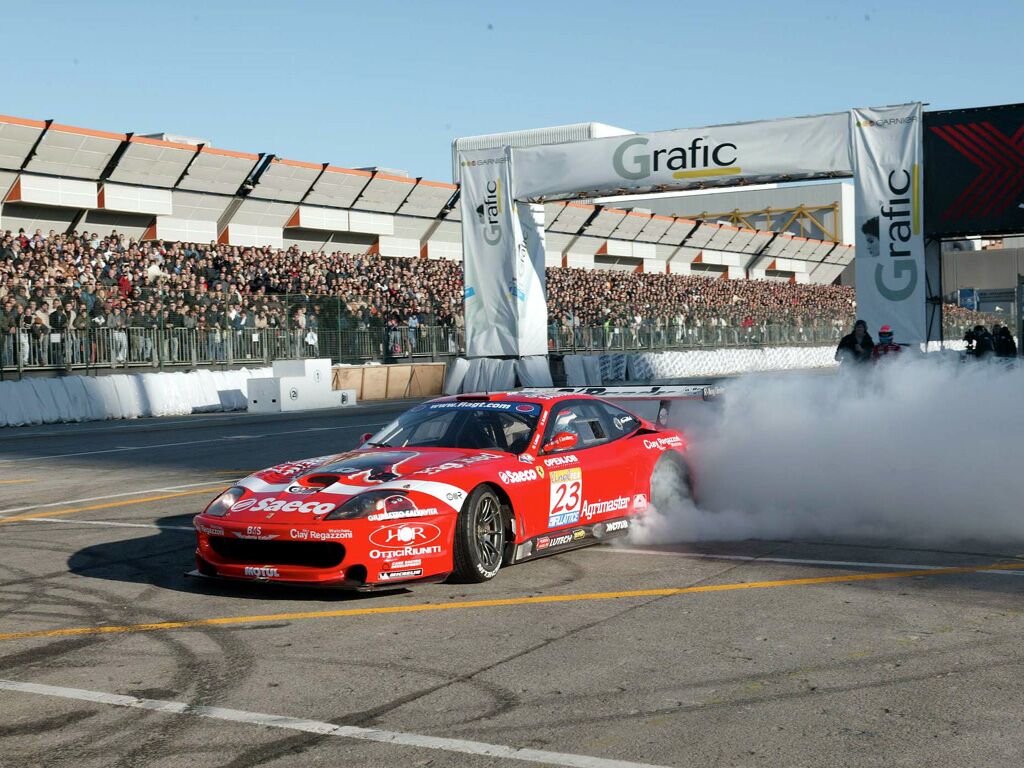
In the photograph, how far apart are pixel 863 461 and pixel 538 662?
555 cm

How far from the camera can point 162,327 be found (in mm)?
28828

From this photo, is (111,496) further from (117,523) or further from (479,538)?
Answer: (479,538)

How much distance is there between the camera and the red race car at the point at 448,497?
7.24 metres

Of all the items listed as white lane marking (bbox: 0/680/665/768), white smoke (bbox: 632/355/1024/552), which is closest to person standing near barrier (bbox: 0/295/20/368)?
white smoke (bbox: 632/355/1024/552)

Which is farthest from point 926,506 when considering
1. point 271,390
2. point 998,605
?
point 271,390

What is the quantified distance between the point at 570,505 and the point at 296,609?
2.34 metres

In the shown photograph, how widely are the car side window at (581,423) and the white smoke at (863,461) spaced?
823mm

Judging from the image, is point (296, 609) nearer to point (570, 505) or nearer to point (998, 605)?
point (570, 505)

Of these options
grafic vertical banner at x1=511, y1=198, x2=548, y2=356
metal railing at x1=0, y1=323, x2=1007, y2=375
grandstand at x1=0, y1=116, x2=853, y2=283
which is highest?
grandstand at x1=0, y1=116, x2=853, y2=283

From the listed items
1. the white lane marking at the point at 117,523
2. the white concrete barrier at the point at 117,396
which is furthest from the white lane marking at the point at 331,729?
the white concrete barrier at the point at 117,396

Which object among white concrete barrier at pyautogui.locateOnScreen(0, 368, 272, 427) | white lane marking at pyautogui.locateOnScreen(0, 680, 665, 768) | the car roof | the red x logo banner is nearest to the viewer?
white lane marking at pyautogui.locateOnScreen(0, 680, 665, 768)

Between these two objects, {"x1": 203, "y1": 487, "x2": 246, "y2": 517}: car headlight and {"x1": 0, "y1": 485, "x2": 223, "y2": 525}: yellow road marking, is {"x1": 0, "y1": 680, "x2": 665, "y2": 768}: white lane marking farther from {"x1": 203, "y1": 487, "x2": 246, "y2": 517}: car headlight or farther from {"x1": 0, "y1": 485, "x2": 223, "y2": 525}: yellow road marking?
{"x1": 0, "y1": 485, "x2": 223, "y2": 525}: yellow road marking

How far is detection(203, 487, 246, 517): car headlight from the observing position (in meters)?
7.67

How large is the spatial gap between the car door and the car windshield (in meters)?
0.20
